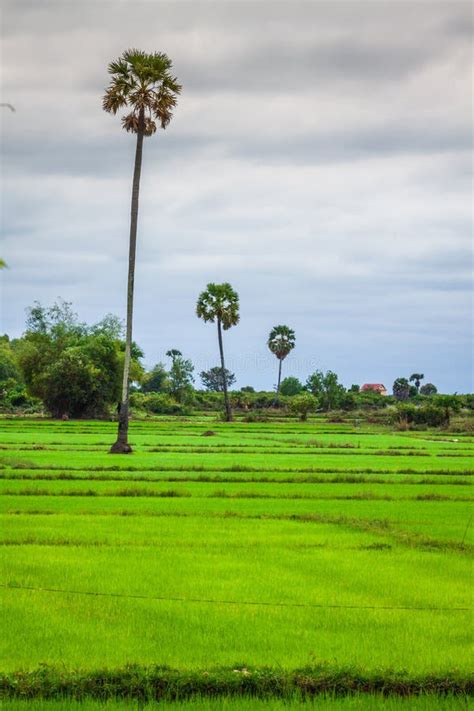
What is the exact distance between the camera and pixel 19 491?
835 inches

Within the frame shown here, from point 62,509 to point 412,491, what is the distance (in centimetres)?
964

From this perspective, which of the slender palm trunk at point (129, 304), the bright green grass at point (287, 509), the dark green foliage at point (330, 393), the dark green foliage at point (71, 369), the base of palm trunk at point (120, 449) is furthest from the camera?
the dark green foliage at point (330, 393)

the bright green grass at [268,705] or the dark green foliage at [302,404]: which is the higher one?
the dark green foliage at [302,404]

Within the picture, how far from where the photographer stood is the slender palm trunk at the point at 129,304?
3656 cm

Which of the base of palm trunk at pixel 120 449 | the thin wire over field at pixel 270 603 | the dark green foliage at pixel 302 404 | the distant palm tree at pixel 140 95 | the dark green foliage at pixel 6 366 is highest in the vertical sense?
the distant palm tree at pixel 140 95

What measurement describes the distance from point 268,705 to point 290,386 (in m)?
137

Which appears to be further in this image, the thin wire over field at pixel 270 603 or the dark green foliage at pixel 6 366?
the dark green foliage at pixel 6 366

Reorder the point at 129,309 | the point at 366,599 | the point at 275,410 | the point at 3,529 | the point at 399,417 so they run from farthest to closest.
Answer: the point at 275,410 < the point at 399,417 < the point at 129,309 < the point at 3,529 < the point at 366,599

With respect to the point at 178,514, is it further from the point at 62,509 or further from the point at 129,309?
the point at 129,309

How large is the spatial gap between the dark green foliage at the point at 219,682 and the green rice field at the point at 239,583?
3cm

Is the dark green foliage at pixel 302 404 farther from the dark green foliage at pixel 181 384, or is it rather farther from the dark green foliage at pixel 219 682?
the dark green foliage at pixel 219 682

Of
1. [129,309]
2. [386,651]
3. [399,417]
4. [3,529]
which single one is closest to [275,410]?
[399,417]

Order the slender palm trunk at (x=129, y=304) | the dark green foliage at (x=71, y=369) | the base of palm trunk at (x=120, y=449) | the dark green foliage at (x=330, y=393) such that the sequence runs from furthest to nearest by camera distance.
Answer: the dark green foliage at (x=330, y=393) < the dark green foliage at (x=71, y=369) < the slender palm trunk at (x=129, y=304) < the base of palm trunk at (x=120, y=449)

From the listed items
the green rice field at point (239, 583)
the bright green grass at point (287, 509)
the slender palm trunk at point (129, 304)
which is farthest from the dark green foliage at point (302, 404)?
the bright green grass at point (287, 509)
